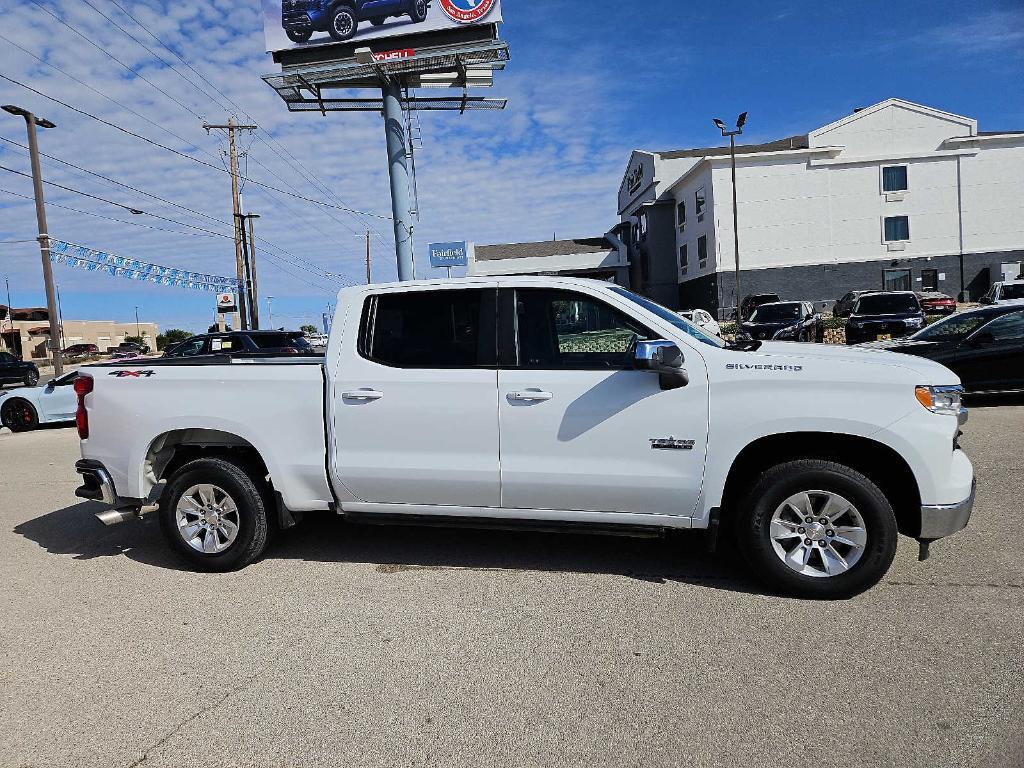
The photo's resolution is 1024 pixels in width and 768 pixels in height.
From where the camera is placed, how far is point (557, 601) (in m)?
4.22

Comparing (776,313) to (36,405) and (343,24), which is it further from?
(36,405)

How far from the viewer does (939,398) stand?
3.93m

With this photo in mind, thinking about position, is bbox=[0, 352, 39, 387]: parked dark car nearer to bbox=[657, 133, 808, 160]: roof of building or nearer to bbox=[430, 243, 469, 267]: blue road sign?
bbox=[430, 243, 469, 267]: blue road sign

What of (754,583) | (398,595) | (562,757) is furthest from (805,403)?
(398,595)

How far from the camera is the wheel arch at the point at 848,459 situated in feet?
13.3

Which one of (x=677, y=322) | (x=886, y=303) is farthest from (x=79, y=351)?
(x=677, y=322)

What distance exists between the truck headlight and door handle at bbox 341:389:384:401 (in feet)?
10.3

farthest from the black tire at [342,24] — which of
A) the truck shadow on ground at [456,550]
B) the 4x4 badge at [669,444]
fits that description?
the 4x4 badge at [669,444]

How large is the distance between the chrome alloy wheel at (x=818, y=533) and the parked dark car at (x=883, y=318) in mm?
13513

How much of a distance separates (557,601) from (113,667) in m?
2.37

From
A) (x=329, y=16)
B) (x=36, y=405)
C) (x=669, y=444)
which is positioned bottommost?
(x=36, y=405)

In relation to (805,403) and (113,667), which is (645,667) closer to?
(805,403)

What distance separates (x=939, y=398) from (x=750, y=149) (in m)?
47.8

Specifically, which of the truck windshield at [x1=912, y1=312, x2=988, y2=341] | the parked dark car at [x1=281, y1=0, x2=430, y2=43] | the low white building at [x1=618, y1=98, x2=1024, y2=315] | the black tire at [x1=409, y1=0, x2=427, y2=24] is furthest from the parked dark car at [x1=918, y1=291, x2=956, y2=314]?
the parked dark car at [x1=281, y1=0, x2=430, y2=43]
